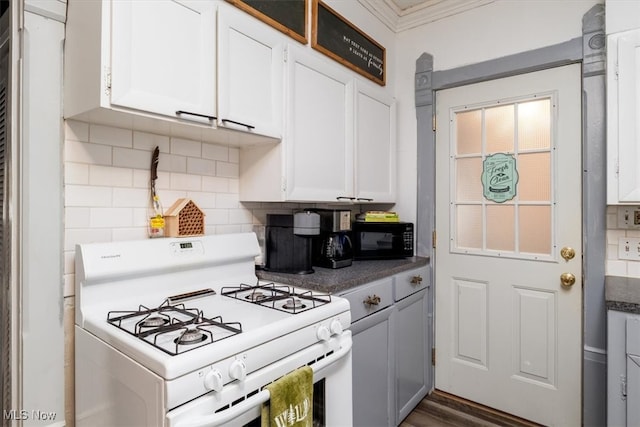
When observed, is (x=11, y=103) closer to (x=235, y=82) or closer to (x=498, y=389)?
(x=235, y=82)


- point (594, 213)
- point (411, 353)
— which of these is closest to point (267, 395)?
point (411, 353)

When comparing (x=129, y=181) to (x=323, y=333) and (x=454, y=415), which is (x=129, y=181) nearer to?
(x=323, y=333)

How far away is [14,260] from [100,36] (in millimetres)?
806

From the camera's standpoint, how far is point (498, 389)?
7.48ft

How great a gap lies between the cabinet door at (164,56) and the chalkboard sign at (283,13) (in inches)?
9.2

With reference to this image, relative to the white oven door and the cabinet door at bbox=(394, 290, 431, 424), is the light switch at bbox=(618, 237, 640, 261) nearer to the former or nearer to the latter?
the cabinet door at bbox=(394, 290, 431, 424)

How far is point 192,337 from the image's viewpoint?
104 cm

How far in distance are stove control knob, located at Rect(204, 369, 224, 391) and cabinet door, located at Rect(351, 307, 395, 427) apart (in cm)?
82

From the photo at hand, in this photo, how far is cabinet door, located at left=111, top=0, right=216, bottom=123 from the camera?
120 cm

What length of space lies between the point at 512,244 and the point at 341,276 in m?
1.15

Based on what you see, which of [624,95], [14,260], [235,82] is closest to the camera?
[14,260]

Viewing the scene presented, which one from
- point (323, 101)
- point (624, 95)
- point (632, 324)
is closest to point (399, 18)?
point (323, 101)

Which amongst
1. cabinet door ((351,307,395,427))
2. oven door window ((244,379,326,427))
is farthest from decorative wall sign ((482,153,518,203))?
oven door window ((244,379,326,427))

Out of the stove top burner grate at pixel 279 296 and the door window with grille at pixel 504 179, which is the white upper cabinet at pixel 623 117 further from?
the stove top burner grate at pixel 279 296
